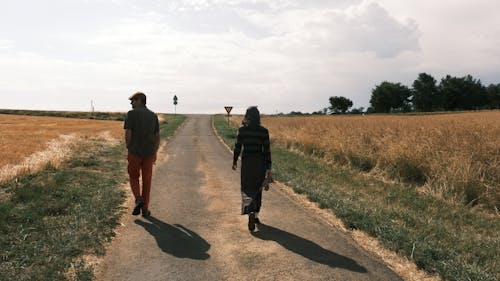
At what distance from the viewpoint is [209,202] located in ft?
30.9

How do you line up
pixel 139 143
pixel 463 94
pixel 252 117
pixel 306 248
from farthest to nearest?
pixel 463 94 < pixel 139 143 < pixel 252 117 < pixel 306 248

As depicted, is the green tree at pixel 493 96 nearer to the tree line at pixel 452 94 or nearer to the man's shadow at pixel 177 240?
the tree line at pixel 452 94

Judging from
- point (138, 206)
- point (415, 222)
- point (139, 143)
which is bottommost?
point (415, 222)

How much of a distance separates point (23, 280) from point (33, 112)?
3523 inches

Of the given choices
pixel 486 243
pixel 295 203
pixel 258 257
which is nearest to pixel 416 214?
pixel 486 243

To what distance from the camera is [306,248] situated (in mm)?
6230

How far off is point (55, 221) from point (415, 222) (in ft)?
21.8

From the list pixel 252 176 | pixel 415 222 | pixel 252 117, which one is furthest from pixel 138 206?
pixel 415 222

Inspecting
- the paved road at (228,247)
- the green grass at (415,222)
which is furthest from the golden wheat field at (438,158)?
the paved road at (228,247)

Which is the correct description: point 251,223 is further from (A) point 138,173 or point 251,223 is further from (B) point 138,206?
(A) point 138,173

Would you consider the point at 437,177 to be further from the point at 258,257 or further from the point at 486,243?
the point at 258,257

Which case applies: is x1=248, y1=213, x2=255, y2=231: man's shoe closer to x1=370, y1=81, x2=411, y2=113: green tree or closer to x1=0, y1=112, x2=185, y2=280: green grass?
x1=0, y1=112, x2=185, y2=280: green grass

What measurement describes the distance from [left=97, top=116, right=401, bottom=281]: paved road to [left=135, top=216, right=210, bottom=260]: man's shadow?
0.01 meters

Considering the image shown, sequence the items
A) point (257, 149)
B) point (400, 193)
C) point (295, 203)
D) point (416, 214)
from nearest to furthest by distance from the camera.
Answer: point (257, 149) → point (416, 214) → point (295, 203) → point (400, 193)
